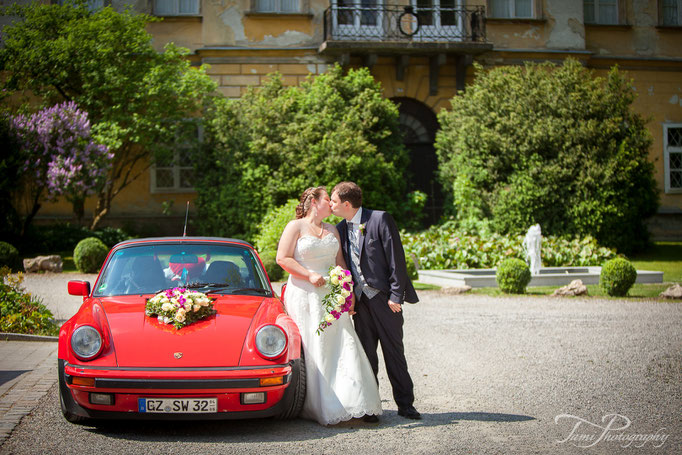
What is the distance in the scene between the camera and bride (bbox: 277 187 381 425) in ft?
17.8

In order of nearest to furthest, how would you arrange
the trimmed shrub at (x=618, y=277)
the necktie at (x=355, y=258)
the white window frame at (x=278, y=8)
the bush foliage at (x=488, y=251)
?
the necktie at (x=355, y=258), the trimmed shrub at (x=618, y=277), the bush foliage at (x=488, y=251), the white window frame at (x=278, y=8)

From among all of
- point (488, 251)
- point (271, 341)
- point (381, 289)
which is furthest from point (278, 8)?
point (271, 341)

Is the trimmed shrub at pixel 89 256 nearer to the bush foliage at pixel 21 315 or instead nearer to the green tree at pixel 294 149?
the green tree at pixel 294 149

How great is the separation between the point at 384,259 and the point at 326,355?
0.86 meters

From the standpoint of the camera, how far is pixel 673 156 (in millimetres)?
25656

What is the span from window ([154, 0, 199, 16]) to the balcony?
425cm

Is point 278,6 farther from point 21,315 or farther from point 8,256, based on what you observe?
point 21,315

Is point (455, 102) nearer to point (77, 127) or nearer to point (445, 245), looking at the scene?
point (445, 245)

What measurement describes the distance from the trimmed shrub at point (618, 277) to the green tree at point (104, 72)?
1201cm

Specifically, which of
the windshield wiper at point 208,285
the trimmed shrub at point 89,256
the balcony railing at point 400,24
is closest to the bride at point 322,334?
the windshield wiper at point 208,285

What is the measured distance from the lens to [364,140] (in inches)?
768

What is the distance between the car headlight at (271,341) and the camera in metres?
5.18

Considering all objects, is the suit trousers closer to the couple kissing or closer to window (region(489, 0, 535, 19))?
the couple kissing

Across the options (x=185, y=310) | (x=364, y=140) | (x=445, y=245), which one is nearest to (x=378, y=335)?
(x=185, y=310)
